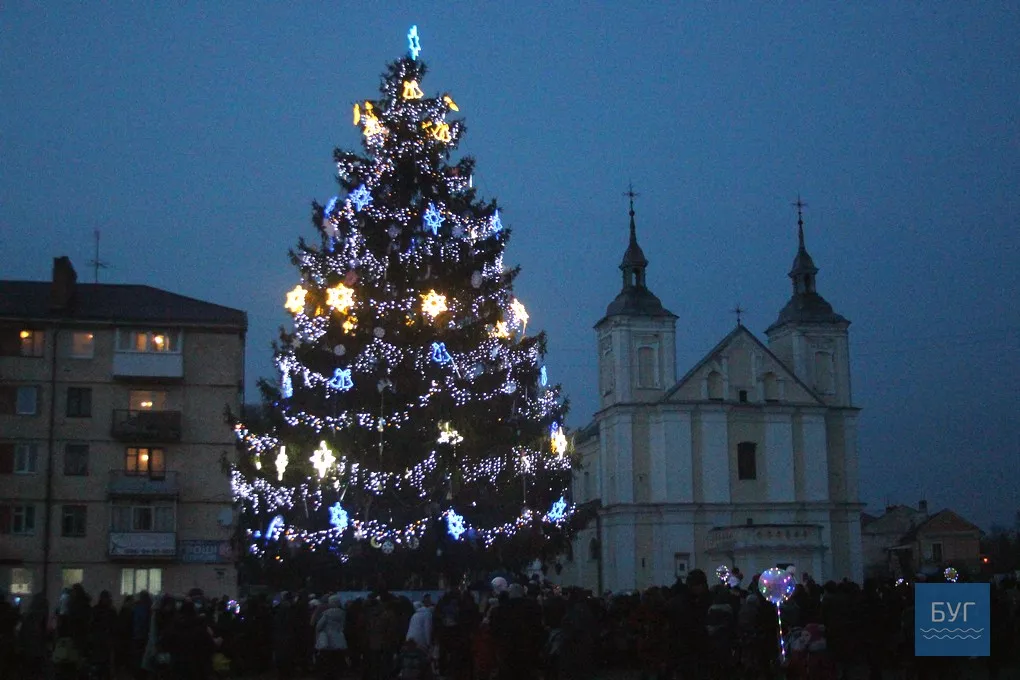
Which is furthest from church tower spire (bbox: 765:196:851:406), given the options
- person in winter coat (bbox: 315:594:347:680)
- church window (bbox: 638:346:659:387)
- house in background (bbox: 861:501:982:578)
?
person in winter coat (bbox: 315:594:347:680)

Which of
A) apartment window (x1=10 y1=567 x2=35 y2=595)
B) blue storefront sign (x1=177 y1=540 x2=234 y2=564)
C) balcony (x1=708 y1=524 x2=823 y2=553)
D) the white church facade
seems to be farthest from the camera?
the white church facade

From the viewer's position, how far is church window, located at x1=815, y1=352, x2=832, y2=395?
68000mm

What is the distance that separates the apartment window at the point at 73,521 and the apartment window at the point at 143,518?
0.95 metres

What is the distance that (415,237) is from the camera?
103 ft

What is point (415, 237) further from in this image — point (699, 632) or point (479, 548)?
point (699, 632)

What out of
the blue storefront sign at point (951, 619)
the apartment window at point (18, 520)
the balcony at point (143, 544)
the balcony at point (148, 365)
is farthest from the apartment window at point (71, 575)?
the blue storefront sign at point (951, 619)

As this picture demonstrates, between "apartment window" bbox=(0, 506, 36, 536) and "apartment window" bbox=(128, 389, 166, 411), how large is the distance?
180 inches

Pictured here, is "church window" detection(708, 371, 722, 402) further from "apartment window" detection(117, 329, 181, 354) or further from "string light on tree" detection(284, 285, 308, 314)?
"string light on tree" detection(284, 285, 308, 314)

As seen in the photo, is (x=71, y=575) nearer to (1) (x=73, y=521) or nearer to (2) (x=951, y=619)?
(1) (x=73, y=521)

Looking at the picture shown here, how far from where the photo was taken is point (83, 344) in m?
46.3

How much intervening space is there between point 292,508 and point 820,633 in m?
15.7

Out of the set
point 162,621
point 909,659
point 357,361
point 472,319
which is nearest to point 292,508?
point 357,361

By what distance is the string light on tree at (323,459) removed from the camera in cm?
2980

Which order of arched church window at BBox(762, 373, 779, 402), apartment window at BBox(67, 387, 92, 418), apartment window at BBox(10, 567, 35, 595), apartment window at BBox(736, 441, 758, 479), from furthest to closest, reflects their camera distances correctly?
1. arched church window at BBox(762, 373, 779, 402)
2. apartment window at BBox(736, 441, 758, 479)
3. apartment window at BBox(67, 387, 92, 418)
4. apartment window at BBox(10, 567, 35, 595)
